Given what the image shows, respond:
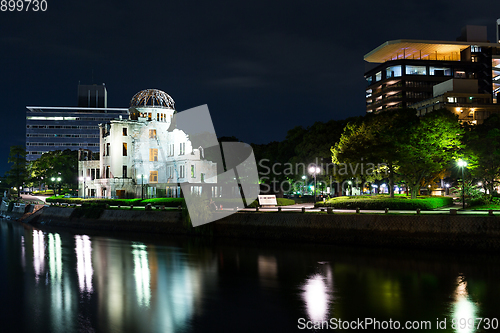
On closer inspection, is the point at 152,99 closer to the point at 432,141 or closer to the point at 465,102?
the point at 432,141

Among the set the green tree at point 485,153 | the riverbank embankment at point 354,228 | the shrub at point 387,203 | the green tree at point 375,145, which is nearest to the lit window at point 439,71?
the green tree at point 485,153

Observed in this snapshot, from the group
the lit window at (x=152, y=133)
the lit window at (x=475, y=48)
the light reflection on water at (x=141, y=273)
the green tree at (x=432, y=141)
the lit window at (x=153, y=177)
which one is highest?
the lit window at (x=475, y=48)

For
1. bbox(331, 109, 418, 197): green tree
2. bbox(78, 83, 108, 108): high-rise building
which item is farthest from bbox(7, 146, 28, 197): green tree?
bbox(78, 83, 108, 108): high-rise building

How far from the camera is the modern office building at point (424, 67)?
117125mm

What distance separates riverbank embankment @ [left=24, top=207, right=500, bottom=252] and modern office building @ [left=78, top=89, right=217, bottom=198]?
21.0m

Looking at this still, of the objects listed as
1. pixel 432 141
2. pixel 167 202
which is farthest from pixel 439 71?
pixel 167 202

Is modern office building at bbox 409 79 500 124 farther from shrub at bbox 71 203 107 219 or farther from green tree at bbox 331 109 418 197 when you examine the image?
shrub at bbox 71 203 107 219

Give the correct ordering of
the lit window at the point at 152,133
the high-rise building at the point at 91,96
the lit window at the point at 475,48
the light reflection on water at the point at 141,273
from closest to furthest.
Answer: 1. the light reflection on water at the point at 141,273
2. the lit window at the point at 152,133
3. the lit window at the point at 475,48
4. the high-rise building at the point at 91,96

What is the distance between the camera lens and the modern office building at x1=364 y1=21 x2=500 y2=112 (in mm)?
117125

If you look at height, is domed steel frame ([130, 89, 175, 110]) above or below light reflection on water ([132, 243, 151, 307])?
above

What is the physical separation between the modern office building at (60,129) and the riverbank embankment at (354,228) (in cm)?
13659

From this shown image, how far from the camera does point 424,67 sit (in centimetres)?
12000

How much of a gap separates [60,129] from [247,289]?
16931 cm

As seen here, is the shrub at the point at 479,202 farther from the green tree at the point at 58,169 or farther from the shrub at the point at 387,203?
the green tree at the point at 58,169
